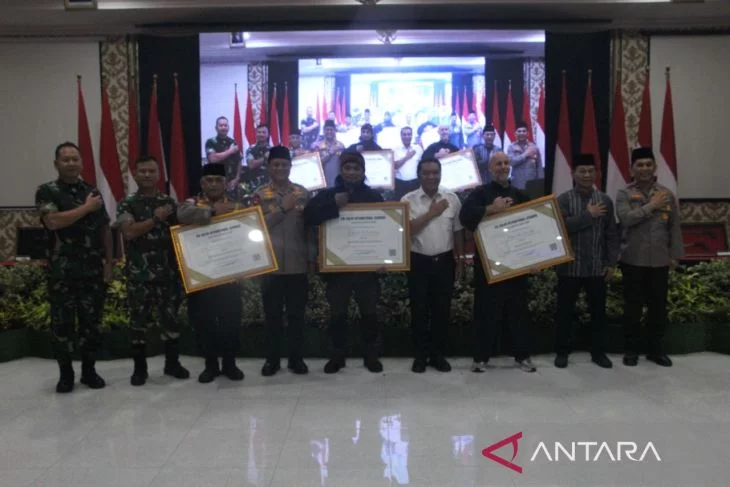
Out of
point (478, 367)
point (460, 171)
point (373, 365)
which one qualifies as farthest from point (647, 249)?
point (460, 171)

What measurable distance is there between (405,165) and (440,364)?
153 inches

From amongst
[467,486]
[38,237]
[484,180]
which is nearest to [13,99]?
[38,237]

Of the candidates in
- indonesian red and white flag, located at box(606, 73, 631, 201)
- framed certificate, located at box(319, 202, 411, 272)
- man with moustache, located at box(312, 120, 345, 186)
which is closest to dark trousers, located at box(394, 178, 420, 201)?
man with moustache, located at box(312, 120, 345, 186)

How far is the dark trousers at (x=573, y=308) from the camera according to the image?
13.6 feet

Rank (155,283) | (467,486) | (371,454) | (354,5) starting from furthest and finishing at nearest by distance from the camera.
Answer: (354,5)
(155,283)
(371,454)
(467,486)

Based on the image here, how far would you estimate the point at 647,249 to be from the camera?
4.11 meters

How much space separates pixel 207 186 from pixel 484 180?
4545 millimetres

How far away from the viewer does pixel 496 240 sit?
4.04m

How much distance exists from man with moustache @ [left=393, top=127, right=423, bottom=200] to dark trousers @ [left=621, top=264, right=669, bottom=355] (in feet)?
11.5

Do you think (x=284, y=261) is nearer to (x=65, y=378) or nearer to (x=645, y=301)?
(x=65, y=378)

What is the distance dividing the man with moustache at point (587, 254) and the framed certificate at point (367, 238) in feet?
3.39

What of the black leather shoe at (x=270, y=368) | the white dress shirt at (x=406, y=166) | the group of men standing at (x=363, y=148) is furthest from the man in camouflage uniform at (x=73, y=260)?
the white dress shirt at (x=406, y=166)

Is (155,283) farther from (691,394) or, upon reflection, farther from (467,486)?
(691,394)

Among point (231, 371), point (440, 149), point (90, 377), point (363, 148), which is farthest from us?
point (363, 148)
